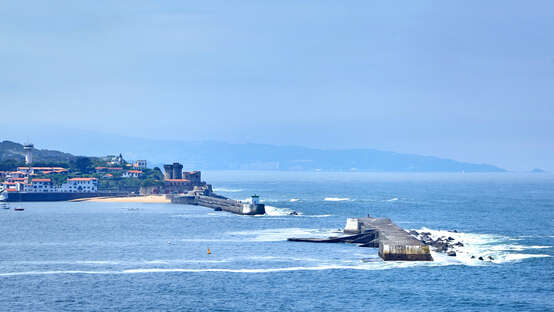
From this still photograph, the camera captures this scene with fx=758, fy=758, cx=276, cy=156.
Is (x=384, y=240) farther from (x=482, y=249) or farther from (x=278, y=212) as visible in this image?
(x=278, y=212)

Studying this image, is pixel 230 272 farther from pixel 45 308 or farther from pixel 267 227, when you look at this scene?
pixel 267 227

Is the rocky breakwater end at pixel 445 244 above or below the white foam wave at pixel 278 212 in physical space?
below

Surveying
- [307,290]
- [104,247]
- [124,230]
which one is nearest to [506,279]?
[307,290]

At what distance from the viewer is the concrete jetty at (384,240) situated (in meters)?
95.5

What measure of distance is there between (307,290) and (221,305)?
10.7m

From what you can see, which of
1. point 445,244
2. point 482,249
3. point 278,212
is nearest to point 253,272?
point 445,244

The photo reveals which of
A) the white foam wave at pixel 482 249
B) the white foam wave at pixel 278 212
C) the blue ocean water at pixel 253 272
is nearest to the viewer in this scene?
the blue ocean water at pixel 253 272

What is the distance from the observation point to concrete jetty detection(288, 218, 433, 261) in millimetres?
95500

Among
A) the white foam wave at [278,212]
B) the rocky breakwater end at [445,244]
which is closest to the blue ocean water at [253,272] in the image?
the rocky breakwater end at [445,244]

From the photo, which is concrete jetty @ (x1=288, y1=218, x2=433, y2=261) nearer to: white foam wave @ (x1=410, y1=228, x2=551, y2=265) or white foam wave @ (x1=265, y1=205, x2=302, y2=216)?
white foam wave @ (x1=410, y1=228, x2=551, y2=265)

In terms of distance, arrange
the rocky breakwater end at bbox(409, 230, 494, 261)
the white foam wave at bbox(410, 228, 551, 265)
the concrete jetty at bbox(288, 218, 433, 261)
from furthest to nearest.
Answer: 1. the rocky breakwater end at bbox(409, 230, 494, 261)
2. the white foam wave at bbox(410, 228, 551, 265)
3. the concrete jetty at bbox(288, 218, 433, 261)

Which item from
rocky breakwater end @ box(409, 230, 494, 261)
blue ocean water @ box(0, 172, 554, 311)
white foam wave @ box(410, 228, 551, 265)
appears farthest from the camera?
rocky breakwater end @ box(409, 230, 494, 261)

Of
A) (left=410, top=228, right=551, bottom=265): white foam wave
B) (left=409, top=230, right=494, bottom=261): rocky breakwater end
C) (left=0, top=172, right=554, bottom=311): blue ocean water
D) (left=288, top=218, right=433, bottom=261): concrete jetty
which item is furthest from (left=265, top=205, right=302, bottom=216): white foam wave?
(left=409, top=230, right=494, bottom=261): rocky breakwater end

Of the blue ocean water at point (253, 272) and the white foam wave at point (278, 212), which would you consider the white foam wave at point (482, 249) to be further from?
the white foam wave at point (278, 212)
